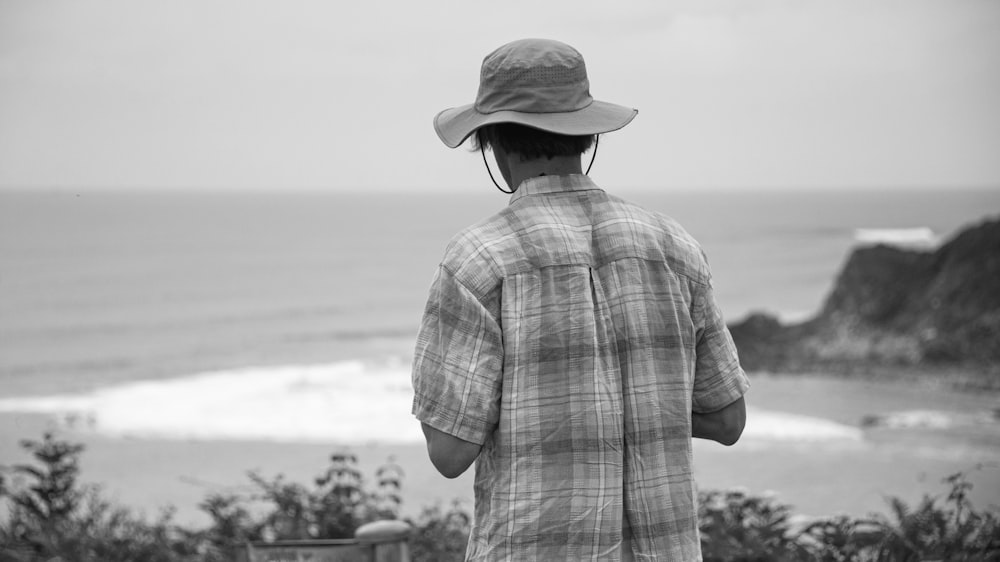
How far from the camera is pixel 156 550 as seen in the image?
5.35 m

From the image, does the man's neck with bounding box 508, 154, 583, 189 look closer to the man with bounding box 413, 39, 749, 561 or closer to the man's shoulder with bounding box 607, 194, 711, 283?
the man with bounding box 413, 39, 749, 561

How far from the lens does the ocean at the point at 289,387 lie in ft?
41.4

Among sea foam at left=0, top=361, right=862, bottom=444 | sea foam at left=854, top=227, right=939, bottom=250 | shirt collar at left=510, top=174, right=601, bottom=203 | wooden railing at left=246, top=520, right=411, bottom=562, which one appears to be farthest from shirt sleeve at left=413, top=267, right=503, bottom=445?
sea foam at left=854, top=227, right=939, bottom=250

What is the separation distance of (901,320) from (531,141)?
21.9 m

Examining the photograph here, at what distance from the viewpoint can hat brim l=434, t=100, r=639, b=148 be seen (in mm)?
1959

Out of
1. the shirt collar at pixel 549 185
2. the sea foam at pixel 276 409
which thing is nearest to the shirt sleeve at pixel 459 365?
the shirt collar at pixel 549 185

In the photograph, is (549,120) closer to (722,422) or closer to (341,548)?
(722,422)

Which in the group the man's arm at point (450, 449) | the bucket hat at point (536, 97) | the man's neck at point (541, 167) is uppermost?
the bucket hat at point (536, 97)

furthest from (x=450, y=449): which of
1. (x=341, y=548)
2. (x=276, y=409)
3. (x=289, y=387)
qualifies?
(x=289, y=387)

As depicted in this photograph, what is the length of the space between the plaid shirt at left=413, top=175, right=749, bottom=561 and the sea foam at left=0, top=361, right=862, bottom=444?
12.0m

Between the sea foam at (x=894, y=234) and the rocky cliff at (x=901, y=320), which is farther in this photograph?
the sea foam at (x=894, y=234)

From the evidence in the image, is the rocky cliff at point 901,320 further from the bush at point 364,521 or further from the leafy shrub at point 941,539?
the leafy shrub at point 941,539

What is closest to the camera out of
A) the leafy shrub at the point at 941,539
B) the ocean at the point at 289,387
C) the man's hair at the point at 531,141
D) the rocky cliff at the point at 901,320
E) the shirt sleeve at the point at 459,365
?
the shirt sleeve at the point at 459,365

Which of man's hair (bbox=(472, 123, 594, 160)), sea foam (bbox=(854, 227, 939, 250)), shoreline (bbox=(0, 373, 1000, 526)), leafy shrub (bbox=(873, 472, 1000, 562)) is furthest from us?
sea foam (bbox=(854, 227, 939, 250))
